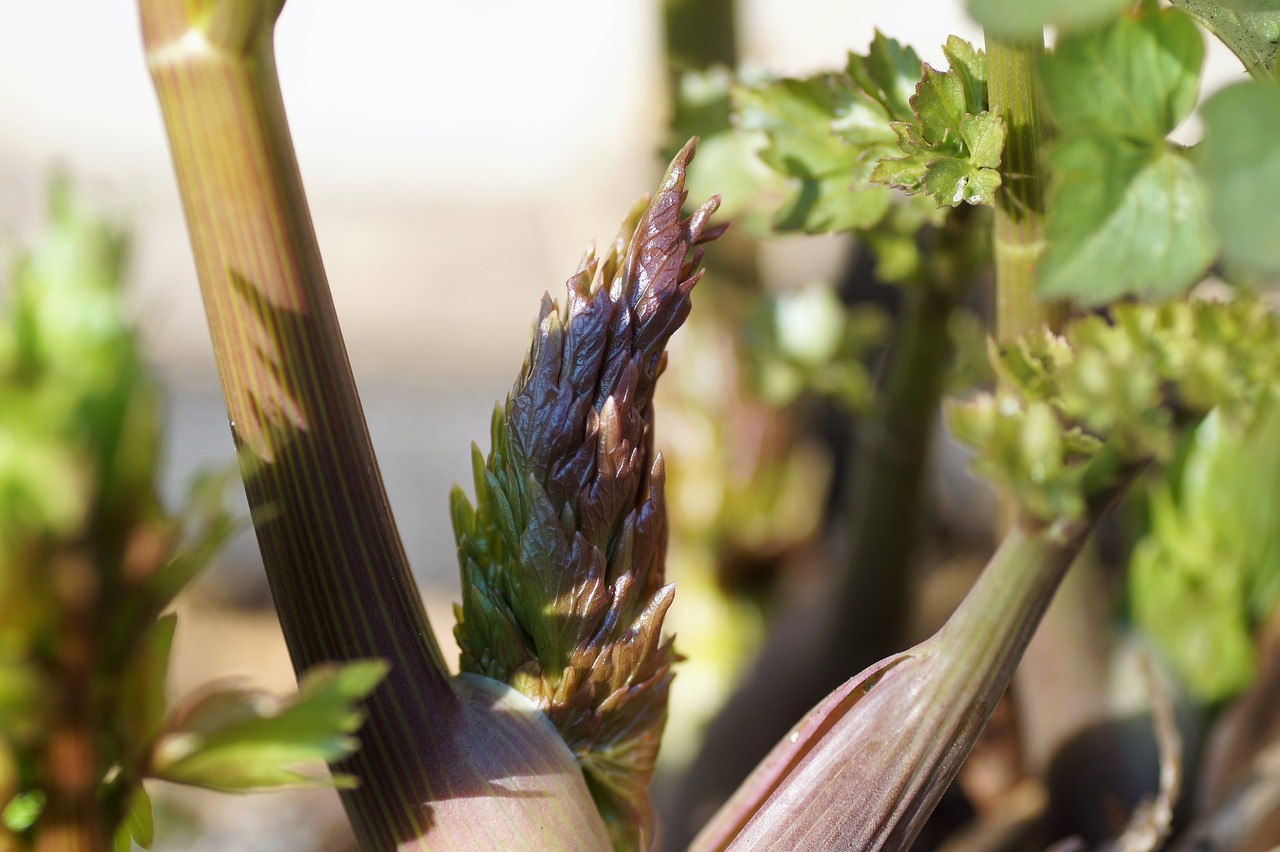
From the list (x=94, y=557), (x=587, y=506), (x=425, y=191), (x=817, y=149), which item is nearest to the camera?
(x=94, y=557)

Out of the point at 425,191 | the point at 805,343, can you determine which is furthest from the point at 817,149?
the point at 425,191

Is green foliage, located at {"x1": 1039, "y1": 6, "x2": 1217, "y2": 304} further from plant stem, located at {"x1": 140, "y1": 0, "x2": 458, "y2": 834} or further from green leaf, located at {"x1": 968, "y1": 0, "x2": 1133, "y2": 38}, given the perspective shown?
plant stem, located at {"x1": 140, "y1": 0, "x2": 458, "y2": 834}

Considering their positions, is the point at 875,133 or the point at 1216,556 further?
the point at 1216,556

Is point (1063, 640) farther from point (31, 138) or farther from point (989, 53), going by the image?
point (31, 138)

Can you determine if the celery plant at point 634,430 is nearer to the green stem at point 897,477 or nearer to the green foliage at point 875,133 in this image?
the green foliage at point 875,133

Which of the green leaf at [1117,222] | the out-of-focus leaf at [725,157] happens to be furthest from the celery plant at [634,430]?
the out-of-focus leaf at [725,157]

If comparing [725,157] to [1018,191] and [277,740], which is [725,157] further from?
[277,740]
